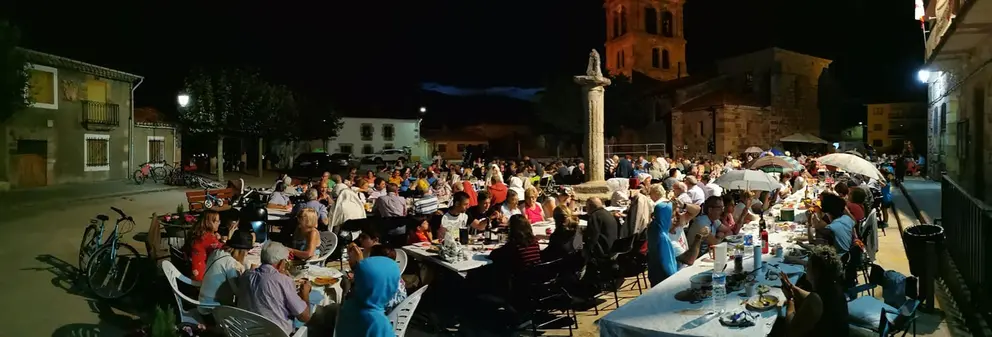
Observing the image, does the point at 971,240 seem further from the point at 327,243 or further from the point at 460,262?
the point at 327,243

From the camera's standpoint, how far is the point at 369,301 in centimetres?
357

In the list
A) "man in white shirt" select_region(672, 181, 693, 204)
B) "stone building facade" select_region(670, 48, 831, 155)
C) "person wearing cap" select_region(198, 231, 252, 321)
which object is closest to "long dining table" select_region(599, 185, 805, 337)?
"person wearing cap" select_region(198, 231, 252, 321)

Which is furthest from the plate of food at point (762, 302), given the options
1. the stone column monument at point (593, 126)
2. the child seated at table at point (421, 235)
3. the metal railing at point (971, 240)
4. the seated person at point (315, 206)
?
the stone column monument at point (593, 126)

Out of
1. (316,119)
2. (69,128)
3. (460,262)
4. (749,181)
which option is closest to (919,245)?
(749,181)

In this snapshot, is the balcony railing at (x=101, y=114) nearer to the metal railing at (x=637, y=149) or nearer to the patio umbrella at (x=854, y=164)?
the patio umbrella at (x=854, y=164)

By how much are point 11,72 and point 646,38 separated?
4466 centimetres

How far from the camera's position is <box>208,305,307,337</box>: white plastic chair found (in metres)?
3.97

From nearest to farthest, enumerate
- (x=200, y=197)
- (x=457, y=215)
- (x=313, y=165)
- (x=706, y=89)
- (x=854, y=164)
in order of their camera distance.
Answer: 1. (x=457, y=215)
2. (x=854, y=164)
3. (x=200, y=197)
4. (x=313, y=165)
5. (x=706, y=89)

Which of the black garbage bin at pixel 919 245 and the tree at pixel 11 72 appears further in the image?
the tree at pixel 11 72

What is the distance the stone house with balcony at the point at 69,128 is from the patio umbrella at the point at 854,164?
24.5 metres

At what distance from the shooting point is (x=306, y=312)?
4.52m

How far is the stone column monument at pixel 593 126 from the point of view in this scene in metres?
17.7

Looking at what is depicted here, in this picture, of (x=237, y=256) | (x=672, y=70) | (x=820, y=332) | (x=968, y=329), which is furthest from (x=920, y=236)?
(x=672, y=70)

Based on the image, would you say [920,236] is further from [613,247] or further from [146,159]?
[146,159]
